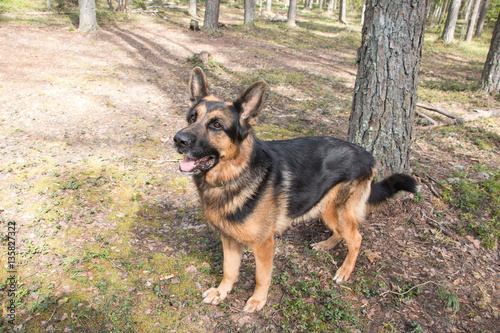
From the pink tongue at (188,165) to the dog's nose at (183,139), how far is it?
0.21 m

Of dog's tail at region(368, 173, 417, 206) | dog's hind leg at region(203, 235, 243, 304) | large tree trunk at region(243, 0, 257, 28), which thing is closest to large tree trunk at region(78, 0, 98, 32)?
large tree trunk at region(243, 0, 257, 28)

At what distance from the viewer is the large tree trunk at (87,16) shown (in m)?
14.9

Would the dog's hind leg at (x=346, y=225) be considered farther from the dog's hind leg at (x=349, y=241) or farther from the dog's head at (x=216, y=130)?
the dog's head at (x=216, y=130)

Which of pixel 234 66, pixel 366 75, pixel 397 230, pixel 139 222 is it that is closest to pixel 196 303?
pixel 139 222

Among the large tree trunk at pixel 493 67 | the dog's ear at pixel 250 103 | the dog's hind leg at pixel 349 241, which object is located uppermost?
the large tree trunk at pixel 493 67

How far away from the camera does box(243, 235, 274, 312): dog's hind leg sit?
337cm

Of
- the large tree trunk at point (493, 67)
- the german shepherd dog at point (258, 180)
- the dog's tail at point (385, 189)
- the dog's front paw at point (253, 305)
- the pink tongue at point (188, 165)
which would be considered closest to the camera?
the pink tongue at point (188, 165)

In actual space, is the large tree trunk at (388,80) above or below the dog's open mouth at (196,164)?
above

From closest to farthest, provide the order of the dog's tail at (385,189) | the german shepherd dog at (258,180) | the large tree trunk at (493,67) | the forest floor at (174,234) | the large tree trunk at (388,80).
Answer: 1. the german shepherd dog at (258,180)
2. the forest floor at (174,234)
3. the dog's tail at (385,189)
4. the large tree trunk at (388,80)
5. the large tree trunk at (493,67)

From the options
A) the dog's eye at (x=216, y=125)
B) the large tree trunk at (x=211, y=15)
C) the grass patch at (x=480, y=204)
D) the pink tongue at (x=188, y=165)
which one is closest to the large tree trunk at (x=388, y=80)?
the grass patch at (x=480, y=204)

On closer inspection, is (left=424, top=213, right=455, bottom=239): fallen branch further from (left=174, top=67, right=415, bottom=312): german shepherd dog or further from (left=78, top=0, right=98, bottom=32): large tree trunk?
(left=78, top=0, right=98, bottom=32): large tree trunk

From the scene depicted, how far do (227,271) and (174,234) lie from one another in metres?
1.28

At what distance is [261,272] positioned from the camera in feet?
11.4

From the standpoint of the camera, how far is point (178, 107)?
29.0ft
